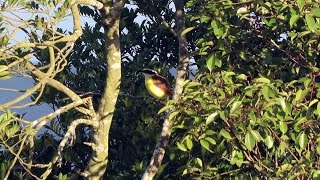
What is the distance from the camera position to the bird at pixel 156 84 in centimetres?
908

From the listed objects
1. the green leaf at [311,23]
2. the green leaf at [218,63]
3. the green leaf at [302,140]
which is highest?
the green leaf at [311,23]

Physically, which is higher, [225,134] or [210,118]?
[210,118]

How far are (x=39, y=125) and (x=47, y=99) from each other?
2974 millimetres

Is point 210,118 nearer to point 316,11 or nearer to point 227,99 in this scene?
point 227,99

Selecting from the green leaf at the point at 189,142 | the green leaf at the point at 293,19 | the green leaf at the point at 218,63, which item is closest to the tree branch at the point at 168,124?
the green leaf at the point at 218,63

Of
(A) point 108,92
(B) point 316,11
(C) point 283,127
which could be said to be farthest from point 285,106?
(A) point 108,92

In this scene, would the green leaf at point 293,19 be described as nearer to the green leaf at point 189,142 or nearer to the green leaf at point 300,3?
the green leaf at point 300,3

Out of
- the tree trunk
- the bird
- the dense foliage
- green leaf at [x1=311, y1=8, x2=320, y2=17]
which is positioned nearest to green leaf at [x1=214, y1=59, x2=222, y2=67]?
the dense foliage

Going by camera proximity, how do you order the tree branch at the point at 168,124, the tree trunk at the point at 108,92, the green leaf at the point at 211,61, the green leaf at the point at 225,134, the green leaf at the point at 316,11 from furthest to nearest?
1. the tree trunk at the point at 108,92
2. the tree branch at the point at 168,124
3. the green leaf at the point at 211,61
4. the green leaf at the point at 225,134
5. the green leaf at the point at 316,11

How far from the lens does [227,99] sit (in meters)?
5.77

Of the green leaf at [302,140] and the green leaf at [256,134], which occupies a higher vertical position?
the green leaf at [256,134]

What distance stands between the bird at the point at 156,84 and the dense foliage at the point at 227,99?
0.69 feet

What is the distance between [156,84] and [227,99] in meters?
3.48

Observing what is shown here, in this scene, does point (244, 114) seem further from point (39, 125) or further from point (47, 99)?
point (47, 99)
